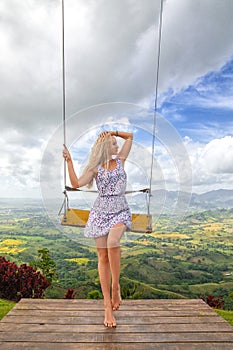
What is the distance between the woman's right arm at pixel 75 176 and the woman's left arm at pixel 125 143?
0.27m

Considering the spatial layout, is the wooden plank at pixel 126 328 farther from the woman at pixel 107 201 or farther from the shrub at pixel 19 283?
the shrub at pixel 19 283

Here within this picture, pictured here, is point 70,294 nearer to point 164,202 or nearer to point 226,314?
point 226,314

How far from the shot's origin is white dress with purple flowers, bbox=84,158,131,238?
243 cm

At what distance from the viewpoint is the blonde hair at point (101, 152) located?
97.6 inches

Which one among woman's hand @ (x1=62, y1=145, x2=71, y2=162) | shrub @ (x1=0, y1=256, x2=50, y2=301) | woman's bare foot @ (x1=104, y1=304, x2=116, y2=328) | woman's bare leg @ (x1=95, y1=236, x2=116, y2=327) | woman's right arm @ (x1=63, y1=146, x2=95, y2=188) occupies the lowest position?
shrub @ (x1=0, y1=256, x2=50, y2=301)

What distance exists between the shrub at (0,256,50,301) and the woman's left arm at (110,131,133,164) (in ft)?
10.2

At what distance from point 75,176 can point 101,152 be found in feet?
0.85

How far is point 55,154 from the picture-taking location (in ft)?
8.52

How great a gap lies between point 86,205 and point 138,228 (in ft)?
1.46

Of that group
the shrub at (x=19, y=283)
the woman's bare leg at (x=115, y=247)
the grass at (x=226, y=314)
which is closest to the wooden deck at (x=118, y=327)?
the woman's bare leg at (x=115, y=247)

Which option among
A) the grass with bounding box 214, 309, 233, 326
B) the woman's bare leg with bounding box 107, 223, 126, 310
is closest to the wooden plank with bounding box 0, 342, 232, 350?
the woman's bare leg with bounding box 107, 223, 126, 310

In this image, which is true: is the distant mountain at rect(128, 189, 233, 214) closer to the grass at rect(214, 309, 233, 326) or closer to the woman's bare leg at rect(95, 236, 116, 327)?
the woman's bare leg at rect(95, 236, 116, 327)

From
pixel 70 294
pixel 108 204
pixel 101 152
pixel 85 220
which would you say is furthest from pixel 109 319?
pixel 70 294

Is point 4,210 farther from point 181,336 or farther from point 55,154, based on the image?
point 181,336
